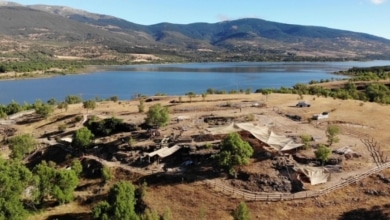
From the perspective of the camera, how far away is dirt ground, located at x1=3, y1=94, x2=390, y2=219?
39.0 meters

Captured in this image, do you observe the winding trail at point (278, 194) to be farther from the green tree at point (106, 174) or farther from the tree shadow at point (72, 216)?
the tree shadow at point (72, 216)

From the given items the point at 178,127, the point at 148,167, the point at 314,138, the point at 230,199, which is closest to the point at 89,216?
the point at 148,167

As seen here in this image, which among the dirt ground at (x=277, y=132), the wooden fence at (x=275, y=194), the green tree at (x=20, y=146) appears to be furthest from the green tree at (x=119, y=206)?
the green tree at (x=20, y=146)

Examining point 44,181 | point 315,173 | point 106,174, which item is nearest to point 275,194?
point 315,173

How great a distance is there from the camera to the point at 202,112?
65312 millimetres

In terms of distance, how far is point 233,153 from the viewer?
4288 centimetres

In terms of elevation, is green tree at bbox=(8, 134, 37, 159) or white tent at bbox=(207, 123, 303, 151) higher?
white tent at bbox=(207, 123, 303, 151)

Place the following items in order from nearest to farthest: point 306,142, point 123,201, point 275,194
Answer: point 123,201 → point 275,194 → point 306,142

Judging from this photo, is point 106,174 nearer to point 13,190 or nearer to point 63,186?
point 63,186

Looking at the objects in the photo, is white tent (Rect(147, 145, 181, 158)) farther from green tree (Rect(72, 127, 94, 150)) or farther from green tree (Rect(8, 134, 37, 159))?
green tree (Rect(8, 134, 37, 159))

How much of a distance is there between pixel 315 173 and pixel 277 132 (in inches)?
442

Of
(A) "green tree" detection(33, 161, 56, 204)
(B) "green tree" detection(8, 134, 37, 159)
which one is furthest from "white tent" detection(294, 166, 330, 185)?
(B) "green tree" detection(8, 134, 37, 159)

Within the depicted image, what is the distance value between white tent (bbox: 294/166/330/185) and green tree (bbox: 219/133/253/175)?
17.4ft

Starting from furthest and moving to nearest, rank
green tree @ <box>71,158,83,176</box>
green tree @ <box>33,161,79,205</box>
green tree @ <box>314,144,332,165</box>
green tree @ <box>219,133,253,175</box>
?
green tree @ <box>71,158,83,176</box>
green tree @ <box>314,144,332,165</box>
green tree @ <box>219,133,253,175</box>
green tree @ <box>33,161,79,205</box>
